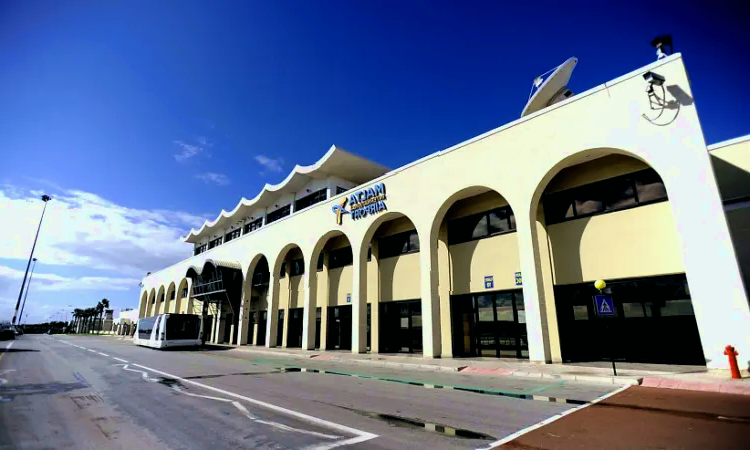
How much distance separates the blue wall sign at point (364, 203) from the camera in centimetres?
2133

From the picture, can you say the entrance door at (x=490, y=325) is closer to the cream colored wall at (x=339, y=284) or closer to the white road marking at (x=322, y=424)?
the cream colored wall at (x=339, y=284)

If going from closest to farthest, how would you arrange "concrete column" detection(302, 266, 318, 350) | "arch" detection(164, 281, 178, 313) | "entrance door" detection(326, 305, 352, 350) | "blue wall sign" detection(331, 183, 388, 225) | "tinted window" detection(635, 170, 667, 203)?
"tinted window" detection(635, 170, 667, 203), "blue wall sign" detection(331, 183, 388, 225), "entrance door" detection(326, 305, 352, 350), "concrete column" detection(302, 266, 318, 350), "arch" detection(164, 281, 178, 313)

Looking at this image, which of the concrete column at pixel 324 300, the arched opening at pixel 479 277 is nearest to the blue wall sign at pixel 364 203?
the arched opening at pixel 479 277

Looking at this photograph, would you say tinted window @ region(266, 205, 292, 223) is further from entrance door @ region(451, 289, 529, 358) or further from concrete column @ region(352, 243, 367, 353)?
entrance door @ region(451, 289, 529, 358)

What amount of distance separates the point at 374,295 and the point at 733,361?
15.8 m

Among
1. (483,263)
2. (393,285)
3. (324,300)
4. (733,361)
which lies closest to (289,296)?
(324,300)

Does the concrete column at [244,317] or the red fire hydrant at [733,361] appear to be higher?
the concrete column at [244,317]

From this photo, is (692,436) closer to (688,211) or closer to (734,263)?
(734,263)

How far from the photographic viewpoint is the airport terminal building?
37.4ft

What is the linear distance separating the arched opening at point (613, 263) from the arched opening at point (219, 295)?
2720cm

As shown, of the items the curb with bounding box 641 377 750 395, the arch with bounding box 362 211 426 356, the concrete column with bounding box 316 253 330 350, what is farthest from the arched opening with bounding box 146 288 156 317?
the curb with bounding box 641 377 750 395

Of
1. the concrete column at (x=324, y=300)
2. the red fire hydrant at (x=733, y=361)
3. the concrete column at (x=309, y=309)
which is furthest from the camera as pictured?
the concrete column at (x=309, y=309)

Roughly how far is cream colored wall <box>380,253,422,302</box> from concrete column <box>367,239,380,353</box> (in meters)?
0.31

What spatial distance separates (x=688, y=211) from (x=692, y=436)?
859 centimetres
